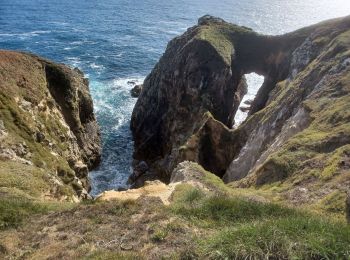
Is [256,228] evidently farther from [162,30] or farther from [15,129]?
[162,30]

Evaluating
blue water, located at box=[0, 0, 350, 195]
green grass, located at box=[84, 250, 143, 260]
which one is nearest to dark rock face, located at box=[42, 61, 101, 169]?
blue water, located at box=[0, 0, 350, 195]

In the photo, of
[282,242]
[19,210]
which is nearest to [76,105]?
[19,210]

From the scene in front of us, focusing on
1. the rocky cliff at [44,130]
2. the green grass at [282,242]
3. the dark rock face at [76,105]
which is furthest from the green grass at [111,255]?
the dark rock face at [76,105]

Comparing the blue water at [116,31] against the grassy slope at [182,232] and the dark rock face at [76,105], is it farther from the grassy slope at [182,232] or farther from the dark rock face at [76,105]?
A: the grassy slope at [182,232]

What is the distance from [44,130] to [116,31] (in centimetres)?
8635

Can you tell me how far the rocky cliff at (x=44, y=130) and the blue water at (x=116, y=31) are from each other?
7.81 metres

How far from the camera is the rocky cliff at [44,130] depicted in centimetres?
3241

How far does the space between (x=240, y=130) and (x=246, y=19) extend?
347 ft

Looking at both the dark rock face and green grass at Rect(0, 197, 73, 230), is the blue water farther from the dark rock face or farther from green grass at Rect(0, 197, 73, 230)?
green grass at Rect(0, 197, 73, 230)

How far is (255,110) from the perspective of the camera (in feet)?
210

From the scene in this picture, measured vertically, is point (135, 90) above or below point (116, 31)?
below

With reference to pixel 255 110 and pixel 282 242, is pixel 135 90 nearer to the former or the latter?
pixel 255 110

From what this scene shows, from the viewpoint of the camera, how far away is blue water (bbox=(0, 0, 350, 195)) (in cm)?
7471

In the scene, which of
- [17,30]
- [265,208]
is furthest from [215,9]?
[265,208]
